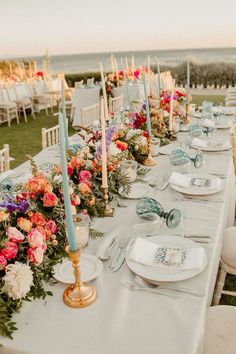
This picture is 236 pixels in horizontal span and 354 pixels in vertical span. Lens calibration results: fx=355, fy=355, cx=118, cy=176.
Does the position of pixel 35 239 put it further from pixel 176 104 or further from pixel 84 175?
pixel 176 104

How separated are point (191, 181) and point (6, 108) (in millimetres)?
6717

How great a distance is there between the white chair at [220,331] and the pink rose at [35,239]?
2.21 ft

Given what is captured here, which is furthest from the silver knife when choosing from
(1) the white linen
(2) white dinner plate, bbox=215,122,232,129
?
(2) white dinner plate, bbox=215,122,232,129

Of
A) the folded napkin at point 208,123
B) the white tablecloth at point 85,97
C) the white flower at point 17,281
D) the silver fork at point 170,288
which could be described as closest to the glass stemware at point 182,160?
the folded napkin at point 208,123

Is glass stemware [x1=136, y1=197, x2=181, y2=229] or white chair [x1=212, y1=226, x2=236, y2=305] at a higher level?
glass stemware [x1=136, y1=197, x2=181, y2=229]

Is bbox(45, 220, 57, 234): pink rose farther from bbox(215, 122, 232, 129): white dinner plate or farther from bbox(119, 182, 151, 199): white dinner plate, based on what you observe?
bbox(215, 122, 232, 129): white dinner plate

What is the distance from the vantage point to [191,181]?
1940mm

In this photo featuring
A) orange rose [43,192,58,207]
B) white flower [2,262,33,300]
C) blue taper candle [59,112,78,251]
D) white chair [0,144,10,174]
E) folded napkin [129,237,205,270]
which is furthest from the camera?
white chair [0,144,10,174]

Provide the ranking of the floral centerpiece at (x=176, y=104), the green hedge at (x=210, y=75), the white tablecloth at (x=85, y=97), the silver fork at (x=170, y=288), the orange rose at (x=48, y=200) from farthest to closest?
the green hedge at (x=210, y=75) < the white tablecloth at (x=85, y=97) < the floral centerpiece at (x=176, y=104) < the orange rose at (x=48, y=200) < the silver fork at (x=170, y=288)

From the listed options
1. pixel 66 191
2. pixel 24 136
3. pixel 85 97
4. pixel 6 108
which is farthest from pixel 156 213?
pixel 6 108

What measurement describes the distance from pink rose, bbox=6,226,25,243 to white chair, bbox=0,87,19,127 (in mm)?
7141

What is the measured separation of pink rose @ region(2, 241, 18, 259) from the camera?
3.45 ft

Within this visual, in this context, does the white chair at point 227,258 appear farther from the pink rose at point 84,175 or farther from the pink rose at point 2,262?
the pink rose at point 2,262

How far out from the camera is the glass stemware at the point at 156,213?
1.46m
